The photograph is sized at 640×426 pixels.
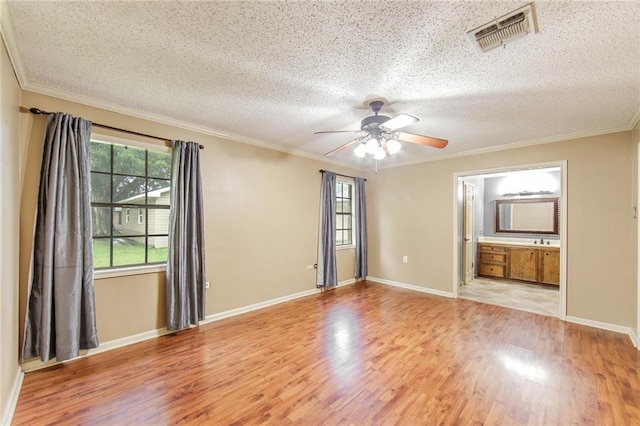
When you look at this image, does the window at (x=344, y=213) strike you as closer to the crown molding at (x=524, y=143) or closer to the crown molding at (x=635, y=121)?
the crown molding at (x=524, y=143)

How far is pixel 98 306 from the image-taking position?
104 inches

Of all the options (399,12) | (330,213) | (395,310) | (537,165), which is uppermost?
(399,12)

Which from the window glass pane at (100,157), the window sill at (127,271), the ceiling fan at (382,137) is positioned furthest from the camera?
the window glass pane at (100,157)

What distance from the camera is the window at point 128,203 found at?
2778mm

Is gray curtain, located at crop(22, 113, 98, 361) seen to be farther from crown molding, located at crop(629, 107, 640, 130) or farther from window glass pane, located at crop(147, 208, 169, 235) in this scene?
crown molding, located at crop(629, 107, 640, 130)

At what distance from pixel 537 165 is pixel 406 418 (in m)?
3.86

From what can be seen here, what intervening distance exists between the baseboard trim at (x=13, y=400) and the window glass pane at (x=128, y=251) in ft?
3.51

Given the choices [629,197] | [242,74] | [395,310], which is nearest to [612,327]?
[629,197]

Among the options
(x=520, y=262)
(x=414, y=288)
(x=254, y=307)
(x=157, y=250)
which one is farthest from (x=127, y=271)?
(x=520, y=262)

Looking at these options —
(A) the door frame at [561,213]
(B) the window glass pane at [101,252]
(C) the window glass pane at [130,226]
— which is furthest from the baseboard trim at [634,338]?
(B) the window glass pane at [101,252]

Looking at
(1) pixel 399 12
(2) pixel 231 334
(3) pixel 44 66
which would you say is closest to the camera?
(1) pixel 399 12

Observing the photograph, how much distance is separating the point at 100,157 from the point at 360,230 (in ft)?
13.9

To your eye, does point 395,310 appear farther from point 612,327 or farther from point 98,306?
point 98,306

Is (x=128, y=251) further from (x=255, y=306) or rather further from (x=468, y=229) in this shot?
(x=468, y=229)
